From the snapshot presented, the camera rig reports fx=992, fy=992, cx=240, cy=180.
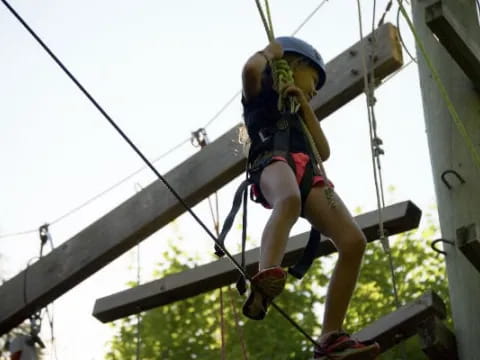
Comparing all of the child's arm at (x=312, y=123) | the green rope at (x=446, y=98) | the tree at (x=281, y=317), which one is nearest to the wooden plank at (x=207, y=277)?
the green rope at (x=446, y=98)

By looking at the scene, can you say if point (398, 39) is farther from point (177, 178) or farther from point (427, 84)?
point (177, 178)

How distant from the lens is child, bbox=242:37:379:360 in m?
3.32

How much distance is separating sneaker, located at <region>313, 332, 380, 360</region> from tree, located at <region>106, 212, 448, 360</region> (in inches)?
310

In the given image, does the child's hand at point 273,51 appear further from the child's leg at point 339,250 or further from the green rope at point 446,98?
the green rope at point 446,98

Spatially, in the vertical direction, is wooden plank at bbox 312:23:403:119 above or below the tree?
below

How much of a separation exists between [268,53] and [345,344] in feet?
3.39

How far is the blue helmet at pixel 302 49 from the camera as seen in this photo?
367 centimetres

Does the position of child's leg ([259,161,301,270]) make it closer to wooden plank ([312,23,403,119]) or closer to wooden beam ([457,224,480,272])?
wooden beam ([457,224,480,272])

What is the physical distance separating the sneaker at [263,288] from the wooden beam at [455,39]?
135 cm

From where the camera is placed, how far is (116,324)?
14438 mm

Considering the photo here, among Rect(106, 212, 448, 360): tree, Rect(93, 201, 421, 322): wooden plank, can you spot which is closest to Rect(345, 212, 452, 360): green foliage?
Rect(106, 212, 448, 360): tree

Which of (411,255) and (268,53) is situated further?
(411,255)

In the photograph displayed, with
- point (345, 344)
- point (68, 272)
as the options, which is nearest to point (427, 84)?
point (345, 344)

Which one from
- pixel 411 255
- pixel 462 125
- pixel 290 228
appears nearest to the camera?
pixel 290 228
